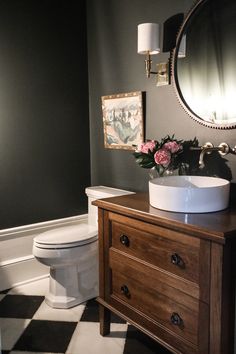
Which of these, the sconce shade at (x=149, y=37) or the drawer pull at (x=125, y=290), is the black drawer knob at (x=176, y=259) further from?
the sconce shade at (x=149, y=37)

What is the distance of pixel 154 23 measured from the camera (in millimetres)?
2111

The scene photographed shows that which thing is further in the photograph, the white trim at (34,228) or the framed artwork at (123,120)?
the white trim at (34,228)

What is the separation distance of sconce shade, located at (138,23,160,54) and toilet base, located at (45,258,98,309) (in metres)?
1.43

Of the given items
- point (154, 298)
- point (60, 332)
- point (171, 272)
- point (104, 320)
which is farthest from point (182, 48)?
point (60, 332)

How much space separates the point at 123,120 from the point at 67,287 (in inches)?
47.9

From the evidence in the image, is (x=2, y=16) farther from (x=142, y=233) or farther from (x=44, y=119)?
(x=142, y=233)

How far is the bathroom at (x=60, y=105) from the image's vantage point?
242 centimetres

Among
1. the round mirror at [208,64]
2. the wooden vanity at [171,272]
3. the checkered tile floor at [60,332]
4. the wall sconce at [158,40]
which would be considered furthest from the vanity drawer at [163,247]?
the wall sconce at [158,40]

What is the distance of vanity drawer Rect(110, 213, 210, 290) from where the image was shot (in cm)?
135

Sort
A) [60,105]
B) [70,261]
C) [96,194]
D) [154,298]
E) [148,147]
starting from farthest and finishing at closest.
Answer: [60,105] → [96,194] → [70,261] → [148,147] → [154,298]

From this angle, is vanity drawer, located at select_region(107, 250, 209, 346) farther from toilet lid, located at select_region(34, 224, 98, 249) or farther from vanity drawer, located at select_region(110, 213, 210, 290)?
toilet lid, located at select_region(34, 224, 98, 249)

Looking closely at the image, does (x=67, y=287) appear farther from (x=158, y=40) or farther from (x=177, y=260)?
(x=158, y=40)

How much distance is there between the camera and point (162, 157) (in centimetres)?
175

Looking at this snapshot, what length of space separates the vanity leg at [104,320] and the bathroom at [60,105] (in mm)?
857
